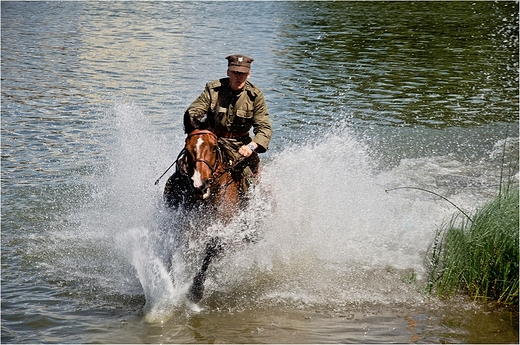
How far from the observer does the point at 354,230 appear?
38.2ft

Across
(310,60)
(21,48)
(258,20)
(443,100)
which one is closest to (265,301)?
(443,100)

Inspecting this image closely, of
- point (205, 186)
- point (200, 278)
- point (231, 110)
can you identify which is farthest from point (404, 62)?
point (205, 186)

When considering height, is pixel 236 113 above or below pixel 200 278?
above

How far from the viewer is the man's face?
934 cm

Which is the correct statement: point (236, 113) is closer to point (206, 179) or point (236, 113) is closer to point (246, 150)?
point (246, 150)

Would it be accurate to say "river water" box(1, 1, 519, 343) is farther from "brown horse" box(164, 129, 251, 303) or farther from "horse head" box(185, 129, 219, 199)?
"horse head" box(185, 129, 219, 199)

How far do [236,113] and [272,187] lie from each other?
2055mm

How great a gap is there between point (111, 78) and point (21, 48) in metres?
6.21

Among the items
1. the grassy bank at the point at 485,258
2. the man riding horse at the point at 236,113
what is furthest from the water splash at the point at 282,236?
the man riding horse at the point at 236,113

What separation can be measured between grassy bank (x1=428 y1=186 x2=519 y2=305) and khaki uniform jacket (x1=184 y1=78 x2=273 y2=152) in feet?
8.51

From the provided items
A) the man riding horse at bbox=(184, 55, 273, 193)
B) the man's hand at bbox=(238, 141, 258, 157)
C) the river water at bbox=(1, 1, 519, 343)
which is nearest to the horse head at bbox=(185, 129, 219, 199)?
the man's hand at bbox=(238, 141, 258, 157)

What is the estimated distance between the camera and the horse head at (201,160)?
8.35 m

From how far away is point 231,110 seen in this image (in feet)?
31.4

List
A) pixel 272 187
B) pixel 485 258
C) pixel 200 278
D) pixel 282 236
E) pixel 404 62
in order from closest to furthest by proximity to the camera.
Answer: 1. pixel 485 258
2. pixel 200 278
3. pixel 282 236
4. pixel 272 187
5. pixel 404 62
